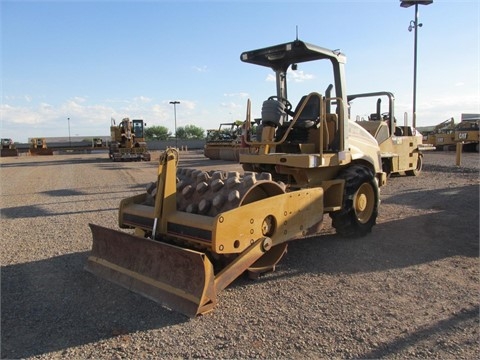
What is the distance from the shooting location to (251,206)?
432cm

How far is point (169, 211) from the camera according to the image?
462cm

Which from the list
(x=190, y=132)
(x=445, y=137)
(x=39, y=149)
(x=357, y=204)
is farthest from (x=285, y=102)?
(x=190, y=132)

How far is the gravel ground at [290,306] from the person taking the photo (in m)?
3.36

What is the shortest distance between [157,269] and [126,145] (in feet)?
83.6

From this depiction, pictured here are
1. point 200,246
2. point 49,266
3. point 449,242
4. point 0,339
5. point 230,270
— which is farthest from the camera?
point 449,242

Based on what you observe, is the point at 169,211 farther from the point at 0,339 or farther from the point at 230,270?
the point at 0,339

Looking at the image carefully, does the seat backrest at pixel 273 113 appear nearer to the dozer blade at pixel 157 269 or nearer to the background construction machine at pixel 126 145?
the dozer blade at pixel 157 269

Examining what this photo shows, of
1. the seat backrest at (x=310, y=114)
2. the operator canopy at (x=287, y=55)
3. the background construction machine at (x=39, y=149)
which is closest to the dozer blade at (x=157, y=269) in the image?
the seat backrest at (x=310, y=114)

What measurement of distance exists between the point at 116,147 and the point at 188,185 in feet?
80.9

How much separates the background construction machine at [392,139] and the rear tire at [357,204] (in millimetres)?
4747

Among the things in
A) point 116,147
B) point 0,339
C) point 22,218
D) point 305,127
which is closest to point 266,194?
point 305,127

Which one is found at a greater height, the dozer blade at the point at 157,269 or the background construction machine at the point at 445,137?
the background construction machine at the point at 445,137

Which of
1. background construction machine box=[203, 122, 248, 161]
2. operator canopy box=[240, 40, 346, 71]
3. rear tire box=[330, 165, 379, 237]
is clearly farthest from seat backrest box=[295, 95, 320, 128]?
background construction machine box=[203, 122, 248, 161]

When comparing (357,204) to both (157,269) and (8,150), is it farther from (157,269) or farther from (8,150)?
(8,150)
